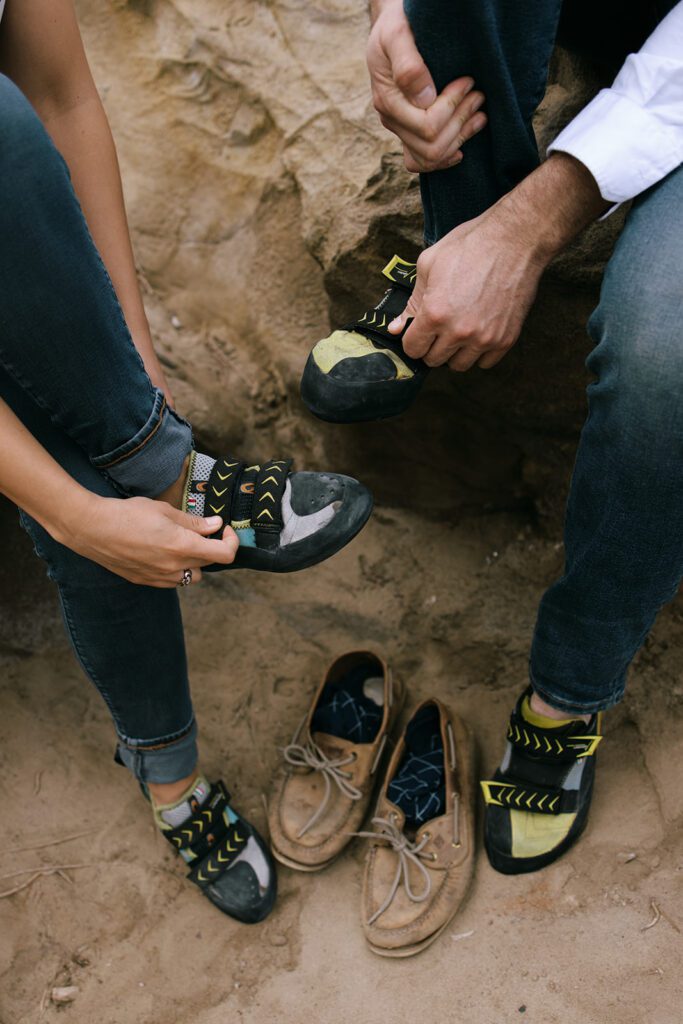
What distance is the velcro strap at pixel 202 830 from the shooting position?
4.44ft

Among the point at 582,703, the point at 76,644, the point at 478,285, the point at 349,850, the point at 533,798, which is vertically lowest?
the point at 349,850

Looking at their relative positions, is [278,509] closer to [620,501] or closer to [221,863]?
[620,501]

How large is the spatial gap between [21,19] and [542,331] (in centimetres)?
87

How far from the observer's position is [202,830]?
1363mm

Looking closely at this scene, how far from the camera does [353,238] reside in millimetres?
1470

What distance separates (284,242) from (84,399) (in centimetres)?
91

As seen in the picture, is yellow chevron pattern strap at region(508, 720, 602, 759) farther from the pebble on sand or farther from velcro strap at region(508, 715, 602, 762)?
the pebble on sand

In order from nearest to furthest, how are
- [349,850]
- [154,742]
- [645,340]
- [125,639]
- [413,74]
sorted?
[645,340] < [413,74] < [125,639] < [154,742] < [349,850]

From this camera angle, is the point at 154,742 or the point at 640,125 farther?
the point at 154,742

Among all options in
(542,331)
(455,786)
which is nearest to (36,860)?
(455,786)

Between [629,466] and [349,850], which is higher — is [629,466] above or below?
above

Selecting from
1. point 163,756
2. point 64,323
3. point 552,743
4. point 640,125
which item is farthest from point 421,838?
point 640,125

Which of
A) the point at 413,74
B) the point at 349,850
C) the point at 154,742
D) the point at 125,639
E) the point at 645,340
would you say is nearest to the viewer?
the point at 645,340

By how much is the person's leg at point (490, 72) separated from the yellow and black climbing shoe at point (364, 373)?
0.18 metres
